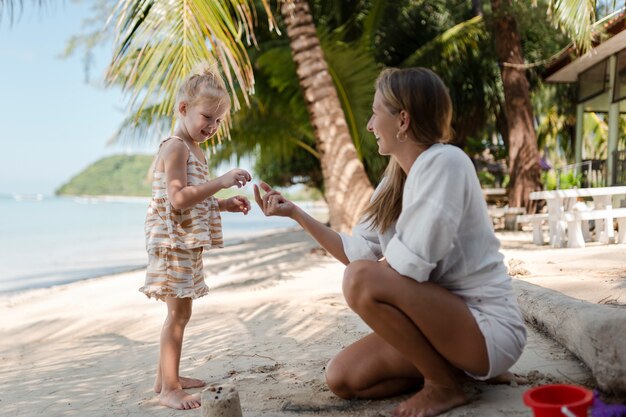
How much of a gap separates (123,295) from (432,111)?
6036mm

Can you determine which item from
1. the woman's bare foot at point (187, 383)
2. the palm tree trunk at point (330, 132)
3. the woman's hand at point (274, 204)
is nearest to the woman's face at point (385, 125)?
the woman's hand at point (274, 204)

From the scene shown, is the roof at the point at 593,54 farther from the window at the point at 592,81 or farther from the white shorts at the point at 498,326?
the white shorts at the point at 498,326

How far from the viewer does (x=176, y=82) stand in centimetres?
519


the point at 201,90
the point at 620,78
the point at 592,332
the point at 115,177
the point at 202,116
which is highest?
the point at 115,177

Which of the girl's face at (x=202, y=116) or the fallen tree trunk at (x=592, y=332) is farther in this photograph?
the girl's face at (x=202, y=116)

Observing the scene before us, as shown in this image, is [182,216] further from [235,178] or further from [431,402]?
[431,402]

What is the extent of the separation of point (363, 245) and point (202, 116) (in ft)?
3.53

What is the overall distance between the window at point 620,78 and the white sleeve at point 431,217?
395 inches

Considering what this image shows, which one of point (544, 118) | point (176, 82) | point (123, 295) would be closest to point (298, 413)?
point (176, 82)

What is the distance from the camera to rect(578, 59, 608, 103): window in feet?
38.1

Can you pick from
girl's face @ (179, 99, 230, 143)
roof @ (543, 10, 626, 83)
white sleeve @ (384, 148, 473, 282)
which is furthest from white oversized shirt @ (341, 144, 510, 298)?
roof @ (543, 10, 626, 83)

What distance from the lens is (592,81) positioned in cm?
1216

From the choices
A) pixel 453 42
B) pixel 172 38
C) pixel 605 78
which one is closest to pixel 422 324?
pixel 172 38

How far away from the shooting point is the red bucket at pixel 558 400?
166 centimetres
